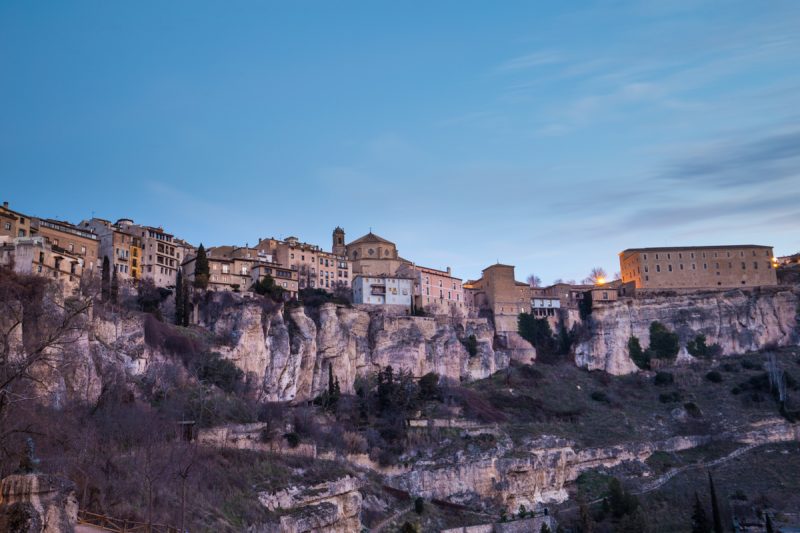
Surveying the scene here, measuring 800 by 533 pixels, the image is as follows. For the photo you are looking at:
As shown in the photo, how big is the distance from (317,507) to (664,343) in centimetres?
5395

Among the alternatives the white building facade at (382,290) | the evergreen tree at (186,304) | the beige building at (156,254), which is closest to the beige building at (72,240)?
the beige building at (156,254)

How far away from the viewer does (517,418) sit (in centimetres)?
6412

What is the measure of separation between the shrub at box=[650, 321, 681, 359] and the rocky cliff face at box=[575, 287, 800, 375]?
0.83 metres

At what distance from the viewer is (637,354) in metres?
82.4

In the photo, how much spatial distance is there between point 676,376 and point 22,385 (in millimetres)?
64813

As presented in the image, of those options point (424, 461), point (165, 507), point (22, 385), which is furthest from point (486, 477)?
point (22, 385)

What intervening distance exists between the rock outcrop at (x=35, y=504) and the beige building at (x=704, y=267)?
273 ft

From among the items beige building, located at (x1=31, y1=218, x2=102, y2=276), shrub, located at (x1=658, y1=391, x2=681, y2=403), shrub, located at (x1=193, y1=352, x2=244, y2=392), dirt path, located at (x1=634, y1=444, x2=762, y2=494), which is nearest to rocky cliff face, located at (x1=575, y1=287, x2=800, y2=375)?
shrub, located at (x1=658, y1=391, x2=681, y2=403)

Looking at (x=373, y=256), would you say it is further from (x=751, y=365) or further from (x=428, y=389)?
(x=751, y=365)

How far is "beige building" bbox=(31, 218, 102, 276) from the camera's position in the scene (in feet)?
180

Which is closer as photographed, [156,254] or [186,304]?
[186,304]

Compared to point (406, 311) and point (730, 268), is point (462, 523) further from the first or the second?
point (730, 268)

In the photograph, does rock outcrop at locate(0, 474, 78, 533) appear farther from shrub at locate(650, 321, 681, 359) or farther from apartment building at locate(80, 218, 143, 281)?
shrub at locate(650, 321, 681, 359)

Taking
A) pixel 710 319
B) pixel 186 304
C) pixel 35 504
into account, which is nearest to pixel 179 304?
pixel 186 304
